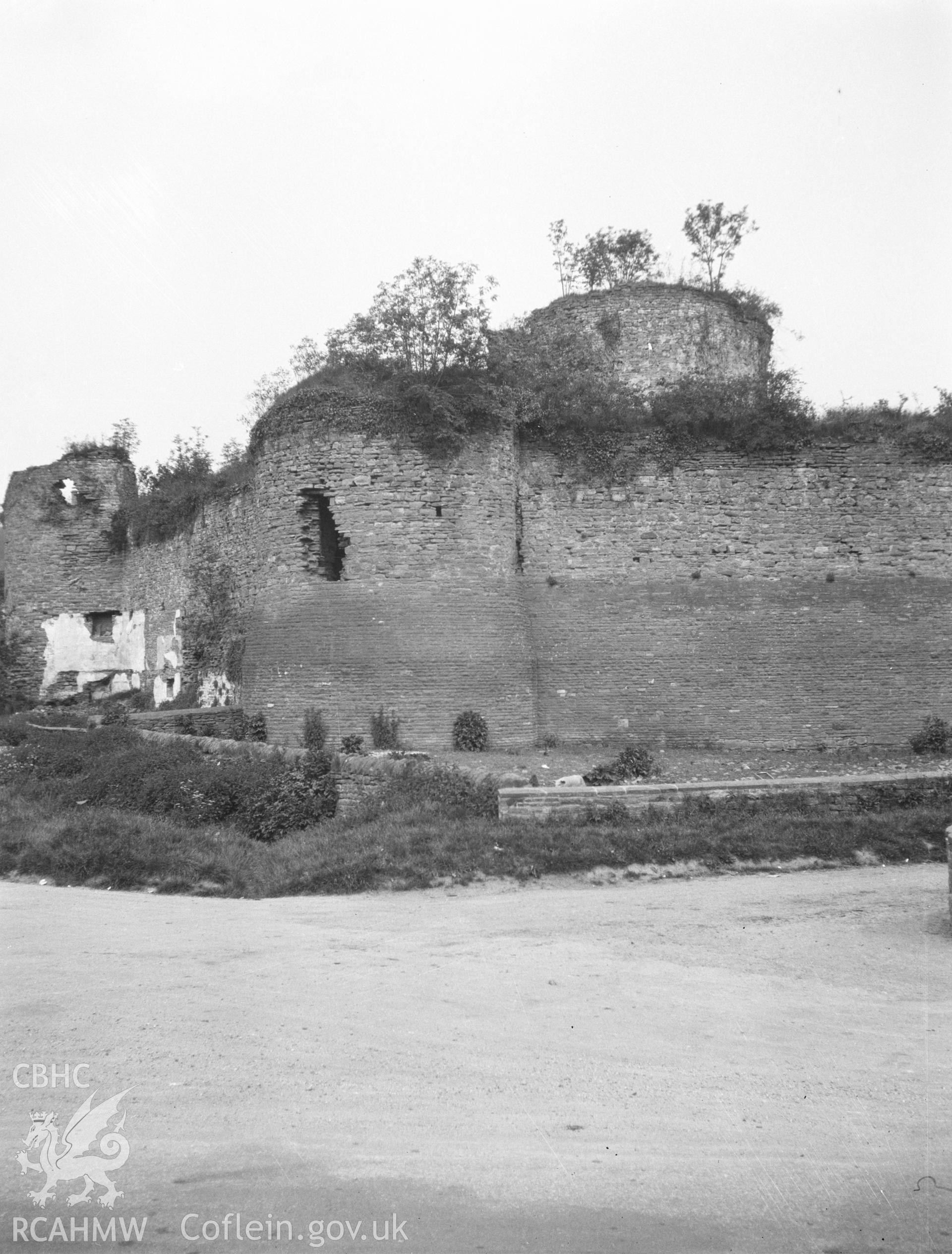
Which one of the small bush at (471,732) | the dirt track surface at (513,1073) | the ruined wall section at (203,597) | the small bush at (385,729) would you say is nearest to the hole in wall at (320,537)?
the ruined wall section at (203,597)

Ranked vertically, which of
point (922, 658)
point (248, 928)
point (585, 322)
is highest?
point (585, 322)

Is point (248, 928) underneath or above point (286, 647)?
underneath

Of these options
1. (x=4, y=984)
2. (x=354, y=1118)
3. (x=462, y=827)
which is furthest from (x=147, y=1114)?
(x=462, y=827)

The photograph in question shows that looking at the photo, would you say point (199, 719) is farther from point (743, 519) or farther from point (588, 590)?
point (743, 519)

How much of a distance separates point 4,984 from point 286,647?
974 cm

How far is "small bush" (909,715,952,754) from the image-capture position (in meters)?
15.3

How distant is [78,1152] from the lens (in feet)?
12.2

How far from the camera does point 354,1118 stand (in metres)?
4.04

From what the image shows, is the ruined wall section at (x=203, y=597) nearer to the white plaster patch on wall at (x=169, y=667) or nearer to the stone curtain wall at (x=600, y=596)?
the white plaster patch on wall at (x=169, y=667)

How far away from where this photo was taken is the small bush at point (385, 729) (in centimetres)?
1430

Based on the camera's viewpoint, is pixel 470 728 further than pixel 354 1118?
Yes

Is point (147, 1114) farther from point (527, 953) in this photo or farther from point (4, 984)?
point (527, 953)

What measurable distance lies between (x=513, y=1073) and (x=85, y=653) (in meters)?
23.0

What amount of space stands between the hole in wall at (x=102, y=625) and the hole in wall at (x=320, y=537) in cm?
1116
